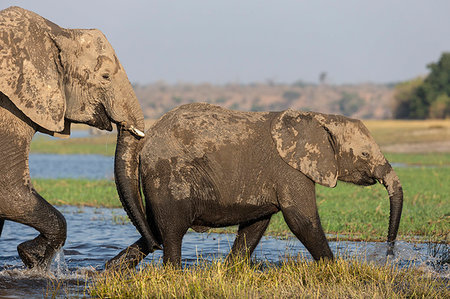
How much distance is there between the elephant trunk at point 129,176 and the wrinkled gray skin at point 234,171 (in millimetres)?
113

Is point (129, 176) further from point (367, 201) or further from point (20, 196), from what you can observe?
point (367, 201)

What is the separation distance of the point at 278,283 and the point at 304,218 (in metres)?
0.67

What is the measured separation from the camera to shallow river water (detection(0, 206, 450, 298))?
6680 millimetres

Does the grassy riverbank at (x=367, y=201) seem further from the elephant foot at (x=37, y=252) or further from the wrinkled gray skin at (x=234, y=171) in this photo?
the elephant foot at (x=37, y=252)

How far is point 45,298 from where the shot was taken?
6160mm

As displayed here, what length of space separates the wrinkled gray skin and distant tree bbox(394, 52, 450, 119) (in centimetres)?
3866

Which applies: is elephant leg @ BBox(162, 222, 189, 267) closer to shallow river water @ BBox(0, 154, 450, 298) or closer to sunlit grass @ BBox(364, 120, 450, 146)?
shallow river water @ BBox(0, 154, 450, 298)

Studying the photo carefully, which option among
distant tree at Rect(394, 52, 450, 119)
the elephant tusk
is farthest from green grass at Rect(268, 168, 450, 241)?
distant tree at Rect(394, 52, 450, 119)

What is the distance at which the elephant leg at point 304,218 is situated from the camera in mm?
6441

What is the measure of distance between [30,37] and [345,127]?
2931 mm

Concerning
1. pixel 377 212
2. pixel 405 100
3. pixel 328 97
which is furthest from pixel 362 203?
pixel 328 97

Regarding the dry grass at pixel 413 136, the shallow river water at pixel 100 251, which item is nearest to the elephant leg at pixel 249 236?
the shallow river water at pixel 100 251

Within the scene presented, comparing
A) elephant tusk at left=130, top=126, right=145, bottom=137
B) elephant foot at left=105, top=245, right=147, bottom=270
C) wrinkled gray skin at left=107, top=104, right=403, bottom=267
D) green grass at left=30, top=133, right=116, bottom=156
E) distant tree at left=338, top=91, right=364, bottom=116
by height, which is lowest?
green grass at left=30, top=133, right=116, bottom=156

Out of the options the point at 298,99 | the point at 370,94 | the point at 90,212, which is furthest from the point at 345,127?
the point at 370,94
